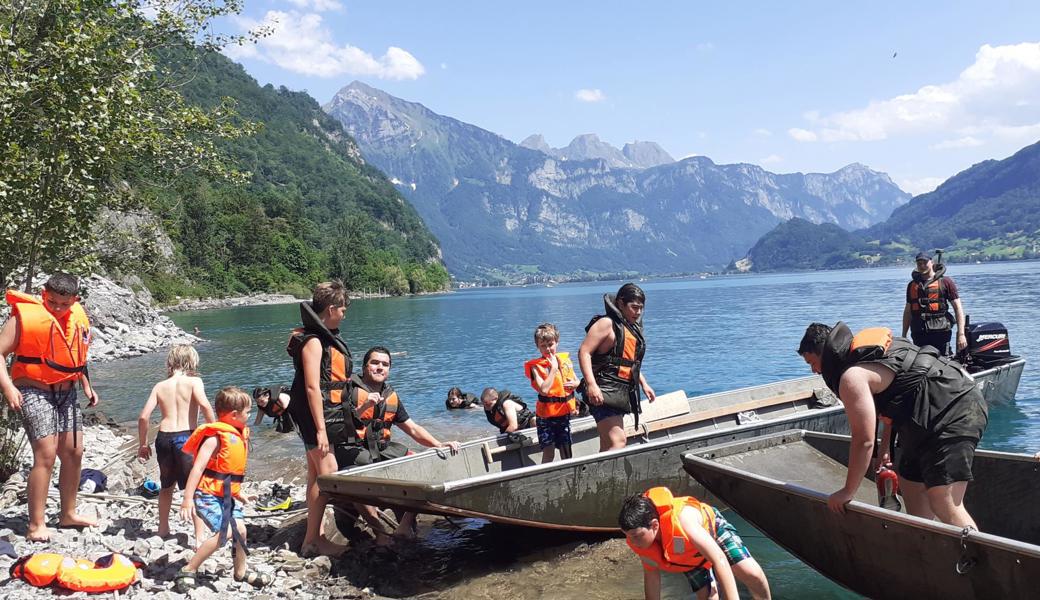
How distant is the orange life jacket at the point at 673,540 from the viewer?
14.6 ft

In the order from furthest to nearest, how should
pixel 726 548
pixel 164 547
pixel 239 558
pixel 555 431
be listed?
pixel 555 431, pixel 164 547, pixel 239 558, pixel 726 548

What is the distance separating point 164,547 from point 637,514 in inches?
174

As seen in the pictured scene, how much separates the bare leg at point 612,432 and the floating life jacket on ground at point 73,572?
4.53 metres

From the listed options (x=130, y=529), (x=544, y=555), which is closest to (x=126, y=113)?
(x=130, y=529)

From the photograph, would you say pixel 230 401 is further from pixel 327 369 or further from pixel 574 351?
pixel 574 351

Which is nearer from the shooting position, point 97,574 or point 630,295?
point 97,574

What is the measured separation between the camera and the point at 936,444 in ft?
15.6

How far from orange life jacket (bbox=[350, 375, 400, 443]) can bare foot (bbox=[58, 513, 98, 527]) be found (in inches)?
95.6

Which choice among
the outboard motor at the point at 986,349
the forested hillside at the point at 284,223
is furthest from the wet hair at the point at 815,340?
the forested hillside at the point at 284,223

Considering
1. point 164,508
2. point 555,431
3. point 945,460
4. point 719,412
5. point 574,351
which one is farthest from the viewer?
point 574,351

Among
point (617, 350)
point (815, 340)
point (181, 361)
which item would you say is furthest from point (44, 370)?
point (815, 340)

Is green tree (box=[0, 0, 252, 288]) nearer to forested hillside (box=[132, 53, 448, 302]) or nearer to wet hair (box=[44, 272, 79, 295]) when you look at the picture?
wet hair (box=[44, 272, 79, 295])

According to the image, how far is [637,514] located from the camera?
4.33 metres

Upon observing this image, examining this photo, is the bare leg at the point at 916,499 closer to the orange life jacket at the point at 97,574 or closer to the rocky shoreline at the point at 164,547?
the rocky shoreline at the point at 164,547
